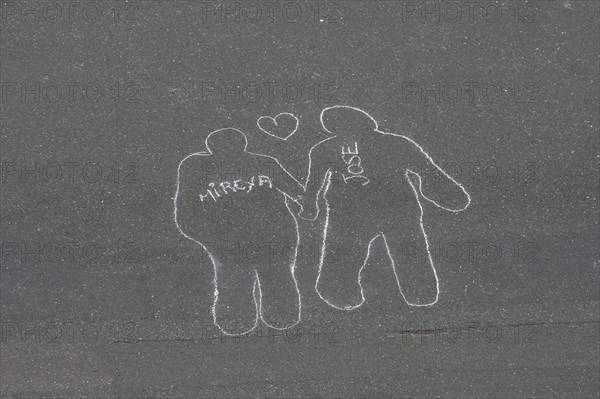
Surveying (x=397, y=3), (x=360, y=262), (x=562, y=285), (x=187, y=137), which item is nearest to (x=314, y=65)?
(x=397, y=3)

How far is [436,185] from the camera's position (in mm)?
3283

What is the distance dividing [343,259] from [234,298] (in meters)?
0.62

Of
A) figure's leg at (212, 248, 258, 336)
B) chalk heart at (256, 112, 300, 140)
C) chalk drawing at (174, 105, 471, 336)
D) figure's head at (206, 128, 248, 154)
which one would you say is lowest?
figure's leg at (212, 248, 258, 336)

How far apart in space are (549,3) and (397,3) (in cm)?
88

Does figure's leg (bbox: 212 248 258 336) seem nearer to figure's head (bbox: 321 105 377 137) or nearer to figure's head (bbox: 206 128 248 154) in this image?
figure's head (bbox: 206 128 248 154)

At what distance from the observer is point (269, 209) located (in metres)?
3.24

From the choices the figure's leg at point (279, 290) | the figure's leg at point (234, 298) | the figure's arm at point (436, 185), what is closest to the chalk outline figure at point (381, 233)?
the figure's arm at point (436, 185)

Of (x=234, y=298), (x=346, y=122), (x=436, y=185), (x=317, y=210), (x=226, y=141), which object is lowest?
(x=234, y=298)

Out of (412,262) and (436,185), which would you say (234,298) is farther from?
(436,185)

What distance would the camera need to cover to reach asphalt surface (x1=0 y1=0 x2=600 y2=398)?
3.14 m

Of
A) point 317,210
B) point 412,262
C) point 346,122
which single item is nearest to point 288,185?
point 317,210

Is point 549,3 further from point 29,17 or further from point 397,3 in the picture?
point 29,17

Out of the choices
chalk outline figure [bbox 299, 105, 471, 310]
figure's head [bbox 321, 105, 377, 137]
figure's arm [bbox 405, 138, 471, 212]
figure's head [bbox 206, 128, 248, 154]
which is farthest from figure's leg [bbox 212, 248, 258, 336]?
figure's arm [bbox 405, 138, 471, 212]

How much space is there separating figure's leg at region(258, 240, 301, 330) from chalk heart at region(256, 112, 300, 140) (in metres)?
0.60
